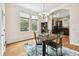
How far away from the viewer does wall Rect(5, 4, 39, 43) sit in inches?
91.1

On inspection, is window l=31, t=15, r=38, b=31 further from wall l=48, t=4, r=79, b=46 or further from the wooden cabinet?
wall l=48, t=4, r=79, b=46

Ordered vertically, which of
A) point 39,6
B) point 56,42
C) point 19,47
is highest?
point 39,6

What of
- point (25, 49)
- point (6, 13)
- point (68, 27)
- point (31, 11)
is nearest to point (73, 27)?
point (68, 27)

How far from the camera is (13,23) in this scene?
2322mm

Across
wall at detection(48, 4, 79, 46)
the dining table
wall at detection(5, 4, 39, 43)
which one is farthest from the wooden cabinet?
wall at detection(48, 4, 79, 46)

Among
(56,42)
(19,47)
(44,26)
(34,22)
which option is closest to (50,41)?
(56,42)

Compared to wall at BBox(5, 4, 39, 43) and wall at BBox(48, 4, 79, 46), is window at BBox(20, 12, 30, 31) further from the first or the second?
wall at BBox(48, 4, 79, 46)

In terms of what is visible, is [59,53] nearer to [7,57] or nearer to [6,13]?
[7,57]

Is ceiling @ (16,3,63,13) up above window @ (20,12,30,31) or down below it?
above

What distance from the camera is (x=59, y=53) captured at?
239 centimetres

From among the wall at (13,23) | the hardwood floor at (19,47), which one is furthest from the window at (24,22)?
the hardwood floor at (19,47)

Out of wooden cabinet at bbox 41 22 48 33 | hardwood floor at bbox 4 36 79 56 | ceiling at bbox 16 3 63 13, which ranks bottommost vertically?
hardwood floor at bbox 4 36 79 56

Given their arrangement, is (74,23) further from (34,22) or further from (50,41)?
(34,22)

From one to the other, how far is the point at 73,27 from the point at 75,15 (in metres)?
0.25
